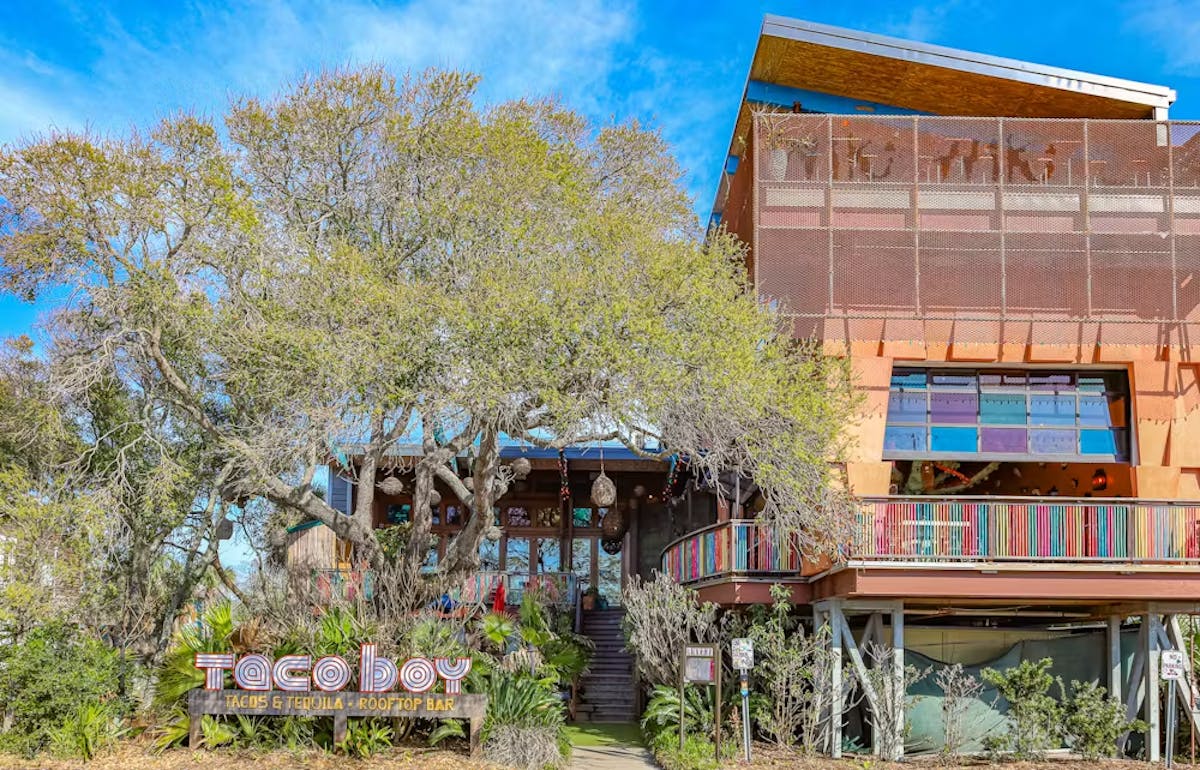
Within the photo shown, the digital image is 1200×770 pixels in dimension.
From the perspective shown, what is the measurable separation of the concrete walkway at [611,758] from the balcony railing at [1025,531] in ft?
14.0

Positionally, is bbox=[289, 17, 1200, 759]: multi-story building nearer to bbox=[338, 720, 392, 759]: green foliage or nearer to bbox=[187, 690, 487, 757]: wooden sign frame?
bbox=[187, 690, 487, 757]: wooden sign frame

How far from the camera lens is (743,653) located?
655 inches

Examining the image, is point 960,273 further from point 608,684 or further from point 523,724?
point 608,684

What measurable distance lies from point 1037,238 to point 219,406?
45.4 feet

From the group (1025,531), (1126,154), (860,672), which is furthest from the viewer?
(1126,154)

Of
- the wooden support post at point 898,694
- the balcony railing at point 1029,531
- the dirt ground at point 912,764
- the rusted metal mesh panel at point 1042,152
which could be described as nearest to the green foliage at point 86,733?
the dirt ground at point 912,764

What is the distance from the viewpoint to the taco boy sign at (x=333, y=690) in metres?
16.0

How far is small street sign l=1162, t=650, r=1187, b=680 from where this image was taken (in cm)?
1662

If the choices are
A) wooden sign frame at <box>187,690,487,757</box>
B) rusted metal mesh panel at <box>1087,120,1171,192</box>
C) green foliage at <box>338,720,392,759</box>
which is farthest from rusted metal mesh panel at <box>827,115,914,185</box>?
green foliage at <box>338,720,392,759</box>

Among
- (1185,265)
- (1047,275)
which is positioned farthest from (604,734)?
(1185,265)

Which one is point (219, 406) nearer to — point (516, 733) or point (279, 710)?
point (279, 710)

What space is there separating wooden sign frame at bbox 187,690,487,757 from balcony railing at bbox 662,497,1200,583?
5819 mm

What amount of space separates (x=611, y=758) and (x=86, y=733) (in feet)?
24.1

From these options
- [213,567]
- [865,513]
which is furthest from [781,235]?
[213,567]
